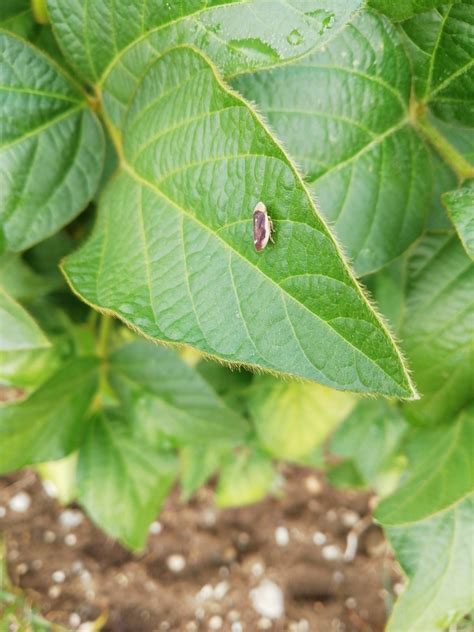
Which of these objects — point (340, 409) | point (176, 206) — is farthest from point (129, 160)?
point (340, 409)

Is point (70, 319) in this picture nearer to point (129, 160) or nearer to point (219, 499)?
point (129, 160)

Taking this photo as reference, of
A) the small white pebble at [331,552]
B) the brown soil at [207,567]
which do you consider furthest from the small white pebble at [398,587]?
the small white pebble at [331,552]

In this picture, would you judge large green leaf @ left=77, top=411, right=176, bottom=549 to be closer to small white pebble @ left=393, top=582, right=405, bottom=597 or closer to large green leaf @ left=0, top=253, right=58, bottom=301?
large green leaf @ left=0, top=253, right=58, bottom=301

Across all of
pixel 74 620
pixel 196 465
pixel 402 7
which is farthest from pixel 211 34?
pixel 74 620

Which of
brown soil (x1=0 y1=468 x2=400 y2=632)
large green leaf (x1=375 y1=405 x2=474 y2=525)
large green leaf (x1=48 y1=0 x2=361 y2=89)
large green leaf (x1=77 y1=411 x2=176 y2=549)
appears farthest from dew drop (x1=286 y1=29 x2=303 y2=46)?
brown soil (x1=0 y1=468 x2=400 y2=632)

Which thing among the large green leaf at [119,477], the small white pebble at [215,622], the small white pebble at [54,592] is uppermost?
the large green leaf at [119,477]

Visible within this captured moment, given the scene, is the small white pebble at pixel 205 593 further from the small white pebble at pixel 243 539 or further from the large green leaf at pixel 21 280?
the large green leaf at pixel 21 280
